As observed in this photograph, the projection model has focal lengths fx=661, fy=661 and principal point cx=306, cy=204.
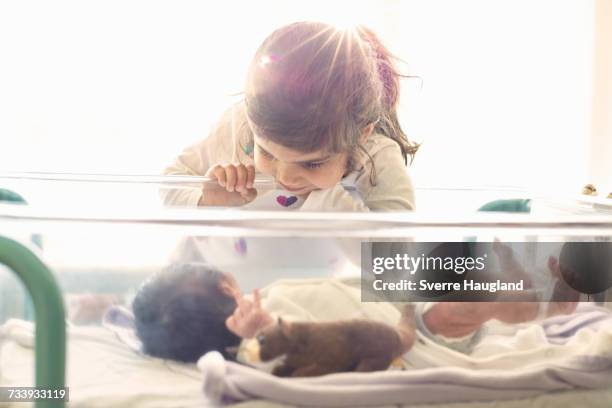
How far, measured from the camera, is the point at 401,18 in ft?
4.94

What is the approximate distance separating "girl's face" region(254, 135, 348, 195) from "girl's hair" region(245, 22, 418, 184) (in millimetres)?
13

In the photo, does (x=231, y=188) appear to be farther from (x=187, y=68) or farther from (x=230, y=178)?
(x=187, y=68)

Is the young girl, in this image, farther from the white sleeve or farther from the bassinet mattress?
the bassinet mattress

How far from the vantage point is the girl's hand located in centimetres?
89

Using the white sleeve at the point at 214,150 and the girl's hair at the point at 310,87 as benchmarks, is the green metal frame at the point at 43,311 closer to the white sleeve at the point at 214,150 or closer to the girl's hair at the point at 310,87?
the girl's hair at the point at 310,87

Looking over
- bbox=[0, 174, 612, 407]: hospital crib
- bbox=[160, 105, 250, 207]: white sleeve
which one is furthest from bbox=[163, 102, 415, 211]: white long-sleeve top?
bbox=[0, 174, 612, 407]: hospital crib

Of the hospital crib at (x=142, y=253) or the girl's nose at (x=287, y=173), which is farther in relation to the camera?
the girl's nose at (x=287, y=173)

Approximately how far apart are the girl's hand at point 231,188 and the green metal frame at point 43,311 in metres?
0.39

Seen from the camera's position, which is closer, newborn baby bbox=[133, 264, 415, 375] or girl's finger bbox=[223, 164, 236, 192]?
newborn baby bbox=[133, 264, 415, 375]

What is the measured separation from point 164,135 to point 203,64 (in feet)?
0.58

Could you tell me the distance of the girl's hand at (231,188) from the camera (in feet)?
2.92

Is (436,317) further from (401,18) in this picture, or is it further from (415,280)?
(401,18)

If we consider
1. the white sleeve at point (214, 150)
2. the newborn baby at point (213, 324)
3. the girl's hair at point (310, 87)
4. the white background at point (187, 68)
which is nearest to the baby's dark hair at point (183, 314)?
the newborn baby at point (213, 324)

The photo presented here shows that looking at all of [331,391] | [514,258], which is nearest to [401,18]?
[514,258]
